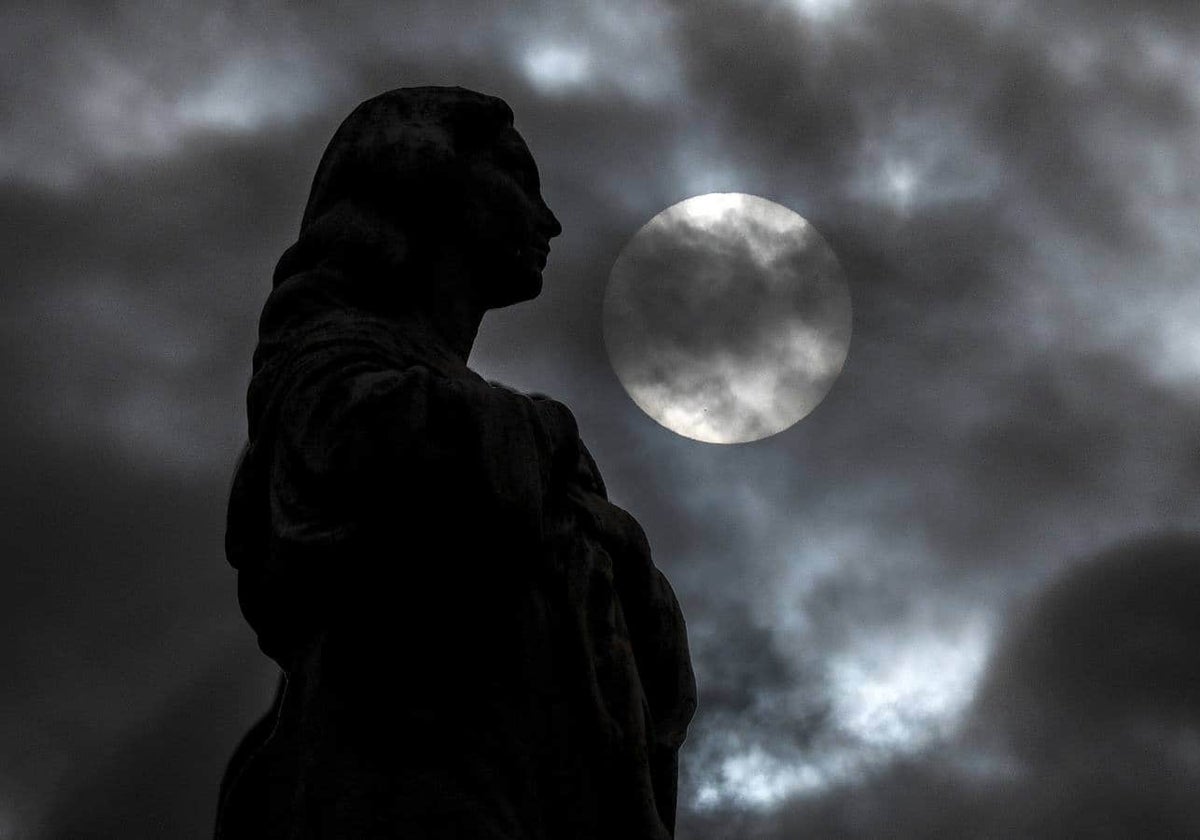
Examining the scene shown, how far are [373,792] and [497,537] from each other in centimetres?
115

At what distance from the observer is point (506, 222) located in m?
7.65

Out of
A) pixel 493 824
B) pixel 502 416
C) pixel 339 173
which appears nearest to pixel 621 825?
pixel 493 824

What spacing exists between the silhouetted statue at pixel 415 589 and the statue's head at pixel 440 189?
21 millimetres

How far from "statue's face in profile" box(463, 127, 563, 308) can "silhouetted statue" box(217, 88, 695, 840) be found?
0.93 ft

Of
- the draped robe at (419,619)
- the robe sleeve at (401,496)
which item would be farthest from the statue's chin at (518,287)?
the robe sleeve at (401,496)

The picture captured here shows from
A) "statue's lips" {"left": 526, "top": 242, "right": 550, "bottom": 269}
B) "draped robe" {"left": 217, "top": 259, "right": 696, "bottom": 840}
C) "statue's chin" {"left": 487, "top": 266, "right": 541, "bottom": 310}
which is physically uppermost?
"statue's lips" {"left": 526, "top": 242, "right": 550, "bottom": 269}

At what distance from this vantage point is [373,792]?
19.2 ft

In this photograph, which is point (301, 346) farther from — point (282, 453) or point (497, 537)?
point (497, 537)

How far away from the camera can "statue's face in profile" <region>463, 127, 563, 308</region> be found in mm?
7582

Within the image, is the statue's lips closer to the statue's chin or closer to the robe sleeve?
the statue's chin

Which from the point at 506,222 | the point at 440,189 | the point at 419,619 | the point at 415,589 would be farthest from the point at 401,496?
the point at 506,222

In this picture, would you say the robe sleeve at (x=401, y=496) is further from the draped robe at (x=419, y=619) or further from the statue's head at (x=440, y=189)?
the statue's head at (x=440, y=189)

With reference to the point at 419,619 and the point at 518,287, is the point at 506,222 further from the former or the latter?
the point at 419,619

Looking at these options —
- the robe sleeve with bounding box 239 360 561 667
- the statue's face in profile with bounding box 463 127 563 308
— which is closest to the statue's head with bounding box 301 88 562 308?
the statue's face in profile with bounding box 463 127 563 308
